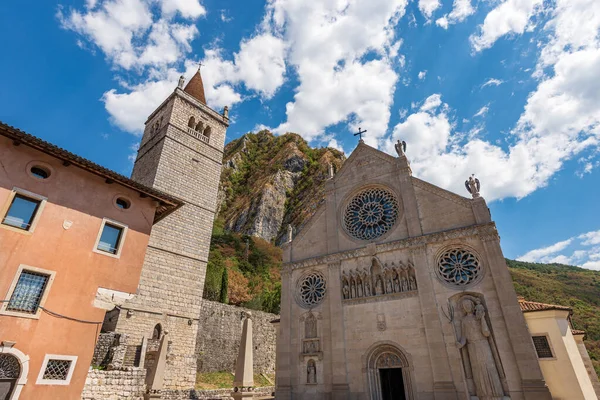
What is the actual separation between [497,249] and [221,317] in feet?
66.3

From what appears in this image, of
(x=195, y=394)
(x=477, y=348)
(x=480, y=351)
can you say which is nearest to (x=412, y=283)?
(x=477, y=348)

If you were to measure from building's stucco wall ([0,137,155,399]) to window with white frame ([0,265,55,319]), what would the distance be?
0.12 meters

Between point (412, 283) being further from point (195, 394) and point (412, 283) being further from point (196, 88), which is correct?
point (196, 88)

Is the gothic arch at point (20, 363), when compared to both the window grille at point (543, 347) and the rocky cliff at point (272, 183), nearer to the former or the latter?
the window grille at point (543, 347)

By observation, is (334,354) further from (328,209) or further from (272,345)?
(272,345)

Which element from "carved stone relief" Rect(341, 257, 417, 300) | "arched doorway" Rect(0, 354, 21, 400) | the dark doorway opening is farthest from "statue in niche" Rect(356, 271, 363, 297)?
"arched doorway" Rect(0, 354, 21, 400)

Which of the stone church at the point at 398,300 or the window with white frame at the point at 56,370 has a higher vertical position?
the stone church at the point at 398,300

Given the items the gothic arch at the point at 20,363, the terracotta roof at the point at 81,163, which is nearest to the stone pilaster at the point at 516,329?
the terracotta roof at the point at 81,163

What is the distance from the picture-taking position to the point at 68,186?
1120cm

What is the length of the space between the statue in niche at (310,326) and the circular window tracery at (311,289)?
0.60 metres

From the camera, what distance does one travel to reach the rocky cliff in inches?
2552

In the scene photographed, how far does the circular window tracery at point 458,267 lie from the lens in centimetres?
1468

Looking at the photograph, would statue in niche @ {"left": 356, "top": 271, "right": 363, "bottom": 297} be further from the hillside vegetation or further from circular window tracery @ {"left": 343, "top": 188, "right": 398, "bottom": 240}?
the hillside vegetation

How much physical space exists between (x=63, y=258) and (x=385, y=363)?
534 inches
